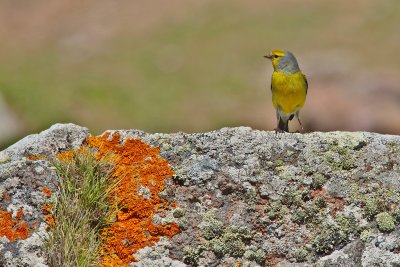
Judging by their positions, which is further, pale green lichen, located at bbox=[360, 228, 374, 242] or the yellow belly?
the yellow belly

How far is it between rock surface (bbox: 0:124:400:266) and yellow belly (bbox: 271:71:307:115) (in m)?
3.09

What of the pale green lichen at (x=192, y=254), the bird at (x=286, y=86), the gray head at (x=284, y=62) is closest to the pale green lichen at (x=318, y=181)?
the pale green lichen at (x=192, y=254)

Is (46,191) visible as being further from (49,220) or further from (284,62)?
(284,62)

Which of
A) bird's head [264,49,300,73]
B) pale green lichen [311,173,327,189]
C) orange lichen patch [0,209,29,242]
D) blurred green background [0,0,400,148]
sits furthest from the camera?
blurred green background [0,0,400,148]

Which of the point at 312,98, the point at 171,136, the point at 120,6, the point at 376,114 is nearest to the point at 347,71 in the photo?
the point at 312,98

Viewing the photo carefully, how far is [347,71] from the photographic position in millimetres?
22719

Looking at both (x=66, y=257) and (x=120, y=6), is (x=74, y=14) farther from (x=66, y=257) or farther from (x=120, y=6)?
(x=66, y=257)

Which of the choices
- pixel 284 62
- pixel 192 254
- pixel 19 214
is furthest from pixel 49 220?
pixel 284 62

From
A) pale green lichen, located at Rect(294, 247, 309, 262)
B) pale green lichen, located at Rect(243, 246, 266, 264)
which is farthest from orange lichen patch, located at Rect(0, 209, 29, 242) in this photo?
pale green lichen, located at Rect(294, 247, 309, 262)

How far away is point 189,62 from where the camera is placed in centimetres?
2503

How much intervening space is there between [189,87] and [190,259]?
60.2ft

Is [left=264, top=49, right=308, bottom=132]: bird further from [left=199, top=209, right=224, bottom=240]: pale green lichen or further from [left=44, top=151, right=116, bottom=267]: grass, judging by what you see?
[left=44, top=151, right=116, bottom=267]: grass

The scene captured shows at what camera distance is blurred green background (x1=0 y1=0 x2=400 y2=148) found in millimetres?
19594

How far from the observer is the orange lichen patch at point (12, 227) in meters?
4.82
